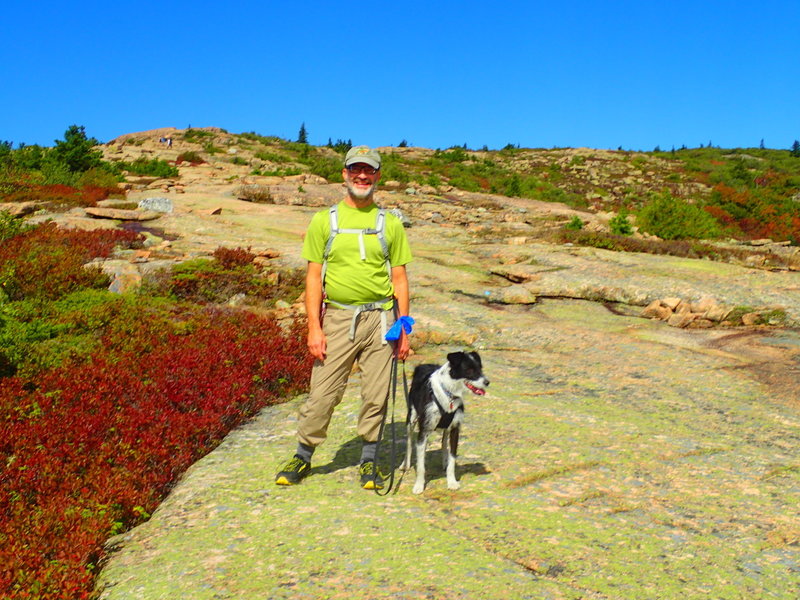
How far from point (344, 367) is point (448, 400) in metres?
0.93

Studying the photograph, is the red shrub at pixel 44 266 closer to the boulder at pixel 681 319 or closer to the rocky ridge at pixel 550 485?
the rocky ridge at pixel 550 485

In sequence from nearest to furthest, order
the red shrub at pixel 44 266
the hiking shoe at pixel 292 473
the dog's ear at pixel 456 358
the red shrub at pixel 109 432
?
the red shrub at pixel 109 432
the dog's ear at pixel 456 358
the hiking shoe at pixel 292 473
the red shrub at pixel 44 266

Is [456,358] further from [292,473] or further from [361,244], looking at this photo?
[292,473]

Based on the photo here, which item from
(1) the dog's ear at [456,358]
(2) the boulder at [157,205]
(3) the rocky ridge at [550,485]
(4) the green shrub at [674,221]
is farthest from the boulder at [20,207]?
(4) the green shrub at [674,221]

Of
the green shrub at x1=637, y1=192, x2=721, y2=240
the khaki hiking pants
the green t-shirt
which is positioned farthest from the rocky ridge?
the green shrub at x1=637, y1=192, x2=721, y2=240

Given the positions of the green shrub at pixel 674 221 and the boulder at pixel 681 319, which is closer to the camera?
the boulder at pixel 681 319

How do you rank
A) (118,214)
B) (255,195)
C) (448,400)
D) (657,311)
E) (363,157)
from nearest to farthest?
(448,400)
(363,157)
(657,311)
(118,214)
(255,195)

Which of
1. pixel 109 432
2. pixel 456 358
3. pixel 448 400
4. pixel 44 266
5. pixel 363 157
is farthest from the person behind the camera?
pixel 44 266

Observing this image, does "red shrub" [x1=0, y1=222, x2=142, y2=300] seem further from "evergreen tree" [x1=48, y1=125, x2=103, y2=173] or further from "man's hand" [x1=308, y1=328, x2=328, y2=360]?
"evergreen tree" [x1=48, y1=125, x2=103, y2=173]

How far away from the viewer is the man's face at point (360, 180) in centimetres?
501

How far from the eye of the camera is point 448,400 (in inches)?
191

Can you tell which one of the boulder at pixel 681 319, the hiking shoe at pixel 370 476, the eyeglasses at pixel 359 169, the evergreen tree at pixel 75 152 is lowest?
the hiking shoe at pixel 370 476

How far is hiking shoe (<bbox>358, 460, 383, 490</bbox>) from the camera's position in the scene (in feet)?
16.7

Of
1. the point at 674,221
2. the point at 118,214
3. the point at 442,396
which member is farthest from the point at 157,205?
the point at 442,396
